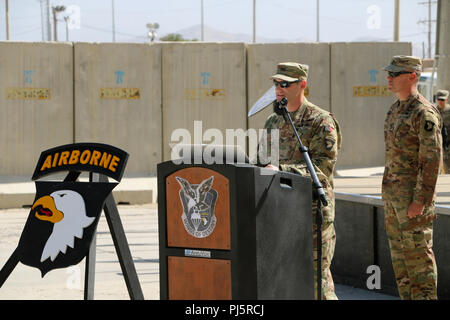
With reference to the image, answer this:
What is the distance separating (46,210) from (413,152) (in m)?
2.38

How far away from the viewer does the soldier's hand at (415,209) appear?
15.3 ft

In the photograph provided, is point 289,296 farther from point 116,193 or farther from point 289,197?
point 116,193

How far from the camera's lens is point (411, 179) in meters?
4.82

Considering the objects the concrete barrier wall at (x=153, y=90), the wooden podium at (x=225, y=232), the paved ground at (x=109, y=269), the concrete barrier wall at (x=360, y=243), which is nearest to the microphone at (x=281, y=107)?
the wooden podium at (x=225, y=232)

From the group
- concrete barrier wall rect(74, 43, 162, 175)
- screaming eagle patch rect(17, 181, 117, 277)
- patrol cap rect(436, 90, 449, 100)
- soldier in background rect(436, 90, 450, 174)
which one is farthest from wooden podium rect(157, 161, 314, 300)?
concrete barrier wall rect(74, 43, 162, 175)

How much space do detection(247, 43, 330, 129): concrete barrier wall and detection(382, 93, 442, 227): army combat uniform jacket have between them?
10.7m

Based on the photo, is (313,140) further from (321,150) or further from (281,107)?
(281,107)

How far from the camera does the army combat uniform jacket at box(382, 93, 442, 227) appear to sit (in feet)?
15.2

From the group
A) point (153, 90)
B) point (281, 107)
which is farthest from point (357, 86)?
point (281, 107)

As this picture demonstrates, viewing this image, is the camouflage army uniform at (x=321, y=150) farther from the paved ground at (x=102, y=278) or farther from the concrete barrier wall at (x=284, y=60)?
the concrete barrier wall at (x=284, y=60)

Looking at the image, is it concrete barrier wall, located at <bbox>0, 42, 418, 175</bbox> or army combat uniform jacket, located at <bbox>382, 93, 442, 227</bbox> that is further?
concrete barrier wall, located at <bbox>0, 42, 418, 175</bbox>

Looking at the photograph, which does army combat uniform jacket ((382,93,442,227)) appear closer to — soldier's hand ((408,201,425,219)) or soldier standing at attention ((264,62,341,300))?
soldier's hand ((408,201,425,219))

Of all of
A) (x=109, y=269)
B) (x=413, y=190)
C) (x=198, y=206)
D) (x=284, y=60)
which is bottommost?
(x=109, y=269)

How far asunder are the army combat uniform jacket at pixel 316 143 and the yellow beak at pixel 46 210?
140 cm
